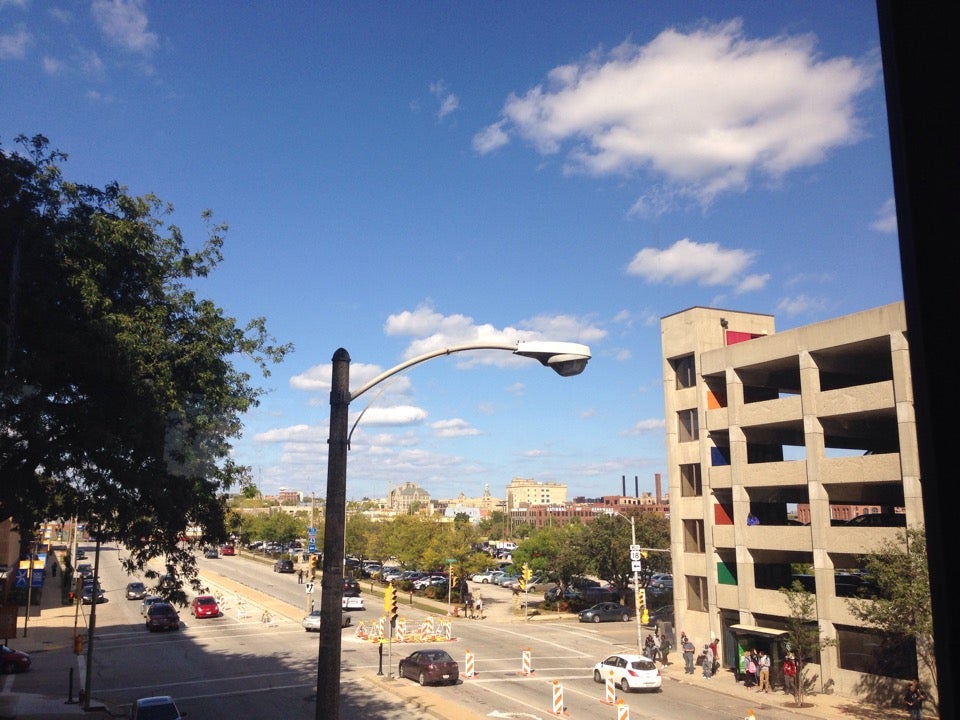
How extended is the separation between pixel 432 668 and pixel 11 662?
18.8m

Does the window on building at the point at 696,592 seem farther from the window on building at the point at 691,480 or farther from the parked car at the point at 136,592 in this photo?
the parked car at the point at 136,592

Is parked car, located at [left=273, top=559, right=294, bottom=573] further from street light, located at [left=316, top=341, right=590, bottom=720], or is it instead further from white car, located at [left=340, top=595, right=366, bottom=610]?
street light, located at [left=316, top=341, right=590, bottom=720]

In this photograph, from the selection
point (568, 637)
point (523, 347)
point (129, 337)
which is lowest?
point (568, 637)

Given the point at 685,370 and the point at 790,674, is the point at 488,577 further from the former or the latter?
the point at 790,674

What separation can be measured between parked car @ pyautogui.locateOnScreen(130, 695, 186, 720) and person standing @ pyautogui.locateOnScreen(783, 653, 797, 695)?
22.5 m

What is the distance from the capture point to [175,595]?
19.8 metres

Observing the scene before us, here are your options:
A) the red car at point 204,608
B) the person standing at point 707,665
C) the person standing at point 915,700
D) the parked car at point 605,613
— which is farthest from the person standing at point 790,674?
the red car at point 204,608

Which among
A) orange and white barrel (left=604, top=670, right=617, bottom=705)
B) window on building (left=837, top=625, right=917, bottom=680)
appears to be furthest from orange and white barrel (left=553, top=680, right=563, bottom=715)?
window on building (left=837, top=625, right=917, bottom=680)

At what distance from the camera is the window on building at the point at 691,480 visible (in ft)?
132

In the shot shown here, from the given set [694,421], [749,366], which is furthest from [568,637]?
[749,366]

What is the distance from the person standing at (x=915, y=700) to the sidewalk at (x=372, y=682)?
163cm

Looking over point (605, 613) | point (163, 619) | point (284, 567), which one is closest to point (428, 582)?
point (284, 567)

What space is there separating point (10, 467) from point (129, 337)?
12.0 ft

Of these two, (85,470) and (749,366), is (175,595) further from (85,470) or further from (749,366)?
(749,366)
